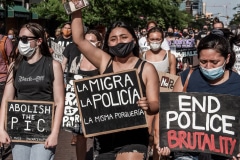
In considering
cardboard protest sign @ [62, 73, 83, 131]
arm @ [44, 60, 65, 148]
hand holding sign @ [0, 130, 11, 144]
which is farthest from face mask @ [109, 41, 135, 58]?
cardboard protest sign @ [62, 73, 83, 131]

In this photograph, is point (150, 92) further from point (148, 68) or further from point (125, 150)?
point (125, 150)

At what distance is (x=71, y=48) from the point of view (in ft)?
30.3

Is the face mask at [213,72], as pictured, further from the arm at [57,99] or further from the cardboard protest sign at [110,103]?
the arm at [57,99]

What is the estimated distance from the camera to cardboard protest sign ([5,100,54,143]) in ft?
17.5

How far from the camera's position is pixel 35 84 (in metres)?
5.36

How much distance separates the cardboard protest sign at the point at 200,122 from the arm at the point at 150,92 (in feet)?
1.17

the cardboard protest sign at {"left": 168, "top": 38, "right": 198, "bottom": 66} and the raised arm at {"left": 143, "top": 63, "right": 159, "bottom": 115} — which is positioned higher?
the raised arm at {"left": 143, "top": 63, "right": 159, "bottom": 115}

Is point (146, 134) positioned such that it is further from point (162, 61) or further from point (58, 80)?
point (162, 61)

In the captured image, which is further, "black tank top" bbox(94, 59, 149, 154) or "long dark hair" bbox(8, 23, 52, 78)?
"long dark hair" bbox(8, 23, 52, 78)

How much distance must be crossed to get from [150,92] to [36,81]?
959mm

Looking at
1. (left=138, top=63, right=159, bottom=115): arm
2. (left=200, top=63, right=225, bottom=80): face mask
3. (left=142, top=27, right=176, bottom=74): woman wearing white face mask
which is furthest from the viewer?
(left=142, top=27, right=176, bottom=74): woman wearing white face mask

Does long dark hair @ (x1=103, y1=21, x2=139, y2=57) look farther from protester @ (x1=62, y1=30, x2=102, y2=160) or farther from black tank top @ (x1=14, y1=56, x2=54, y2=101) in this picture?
protester @ (x1=62, y1=30, x2=102, y2=160)

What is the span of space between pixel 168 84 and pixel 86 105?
13.3ft

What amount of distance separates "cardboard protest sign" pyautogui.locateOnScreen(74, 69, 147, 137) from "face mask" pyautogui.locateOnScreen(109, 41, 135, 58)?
7.2 inches
